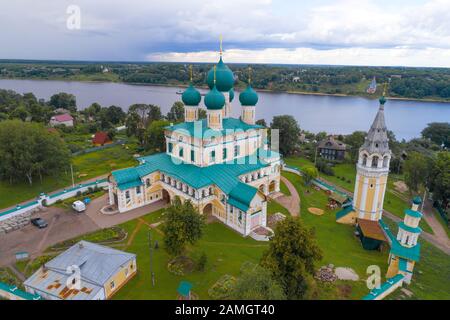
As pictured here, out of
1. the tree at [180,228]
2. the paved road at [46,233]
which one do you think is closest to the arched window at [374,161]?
the tree at [180,228]

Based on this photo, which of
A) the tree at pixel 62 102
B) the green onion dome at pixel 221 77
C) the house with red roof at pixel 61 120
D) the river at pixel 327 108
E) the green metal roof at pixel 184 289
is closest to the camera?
the green metal roof at pixel 184 289

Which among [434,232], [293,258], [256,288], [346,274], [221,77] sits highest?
[221,77]

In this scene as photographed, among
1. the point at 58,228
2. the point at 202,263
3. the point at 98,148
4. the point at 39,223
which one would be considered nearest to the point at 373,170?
the point at 202,263

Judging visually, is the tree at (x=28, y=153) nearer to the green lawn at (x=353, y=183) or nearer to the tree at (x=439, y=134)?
the green lawn at (x=353, y=183)

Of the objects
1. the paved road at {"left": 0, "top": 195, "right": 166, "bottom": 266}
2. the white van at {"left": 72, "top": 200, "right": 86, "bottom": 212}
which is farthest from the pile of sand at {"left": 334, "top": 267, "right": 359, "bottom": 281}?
the white van at {"left": 72, "top": 200, "right": 86, "bottom": 212}

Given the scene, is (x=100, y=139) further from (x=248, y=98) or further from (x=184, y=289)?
(x=184, y=289)

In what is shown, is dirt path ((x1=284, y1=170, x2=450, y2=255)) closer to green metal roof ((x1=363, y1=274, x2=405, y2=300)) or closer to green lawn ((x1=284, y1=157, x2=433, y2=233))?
green lawn ((x1=284, y1=157, x2=433, y2=233))
